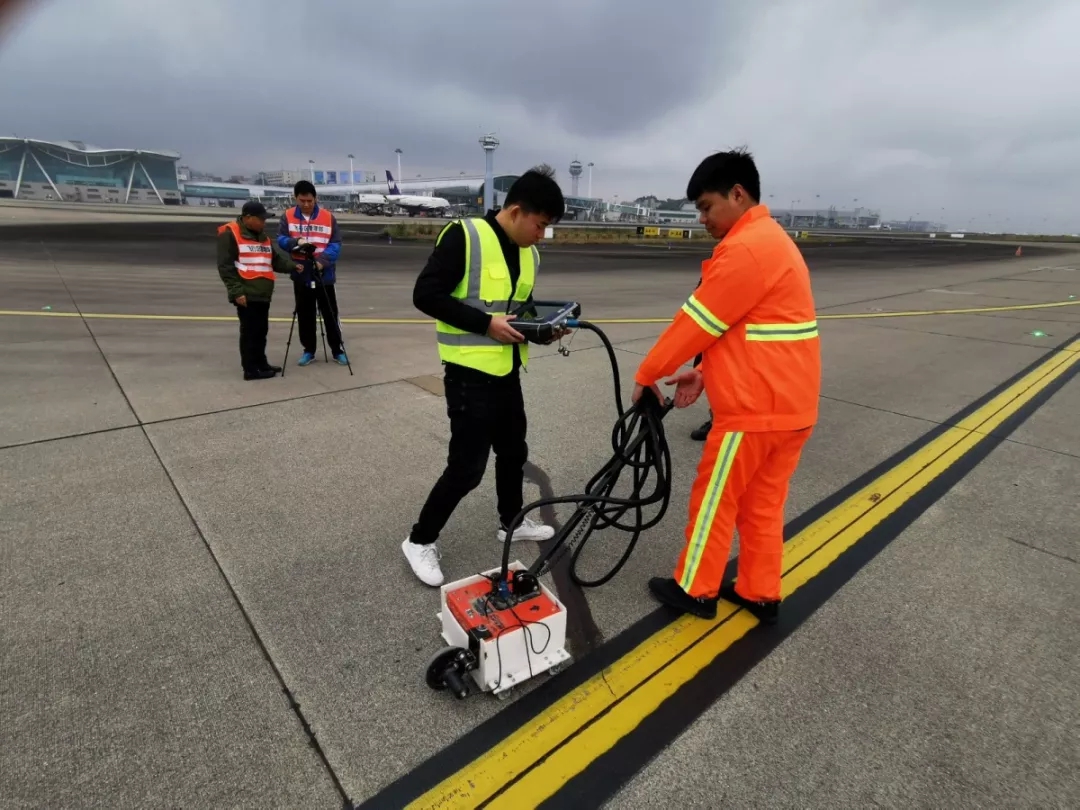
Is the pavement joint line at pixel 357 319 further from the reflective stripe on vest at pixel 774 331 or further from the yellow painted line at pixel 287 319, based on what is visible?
the reflective stripe on vest at pixel 774 331

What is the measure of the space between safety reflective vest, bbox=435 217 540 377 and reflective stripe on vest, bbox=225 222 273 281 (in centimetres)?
401

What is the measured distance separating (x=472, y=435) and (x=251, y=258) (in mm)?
4277

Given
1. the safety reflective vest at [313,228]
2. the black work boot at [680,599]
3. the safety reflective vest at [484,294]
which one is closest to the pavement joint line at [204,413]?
the safety reflective vest at [313,228]

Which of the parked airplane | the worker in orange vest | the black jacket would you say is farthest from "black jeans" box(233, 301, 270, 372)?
the parked airplane

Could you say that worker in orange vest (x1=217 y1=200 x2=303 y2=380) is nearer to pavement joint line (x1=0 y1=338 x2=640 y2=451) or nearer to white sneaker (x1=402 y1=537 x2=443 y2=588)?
pavement joint line (x1=0 y1=338 x2=640 y2=451)

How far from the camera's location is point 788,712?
7.36 ft

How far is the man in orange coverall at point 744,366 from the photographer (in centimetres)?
223

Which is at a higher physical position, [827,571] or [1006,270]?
[1006,270]

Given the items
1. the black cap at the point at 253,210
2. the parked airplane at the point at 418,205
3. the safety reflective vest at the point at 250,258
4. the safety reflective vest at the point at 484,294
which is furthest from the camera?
the parked airplane at the point at 418,205

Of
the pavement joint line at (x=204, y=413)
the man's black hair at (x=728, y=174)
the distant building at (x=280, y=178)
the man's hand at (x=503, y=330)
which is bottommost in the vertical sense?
the pavement joint line at (x=204, y=413)

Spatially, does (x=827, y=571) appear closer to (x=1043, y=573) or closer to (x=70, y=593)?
(x=1043, y=573)

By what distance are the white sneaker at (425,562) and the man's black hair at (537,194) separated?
1.73 meters

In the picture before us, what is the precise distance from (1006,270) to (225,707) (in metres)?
32.2

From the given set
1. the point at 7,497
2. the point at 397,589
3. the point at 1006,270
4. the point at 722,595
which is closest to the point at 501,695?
the point at 397,589
